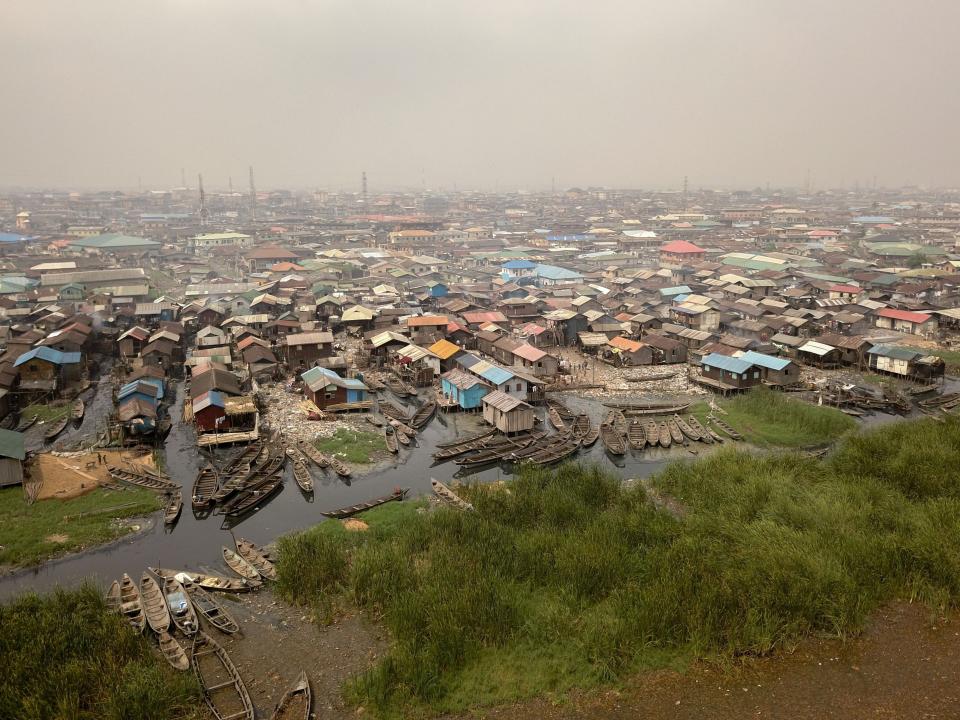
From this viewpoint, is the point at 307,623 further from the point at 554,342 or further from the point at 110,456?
the point at 554,342

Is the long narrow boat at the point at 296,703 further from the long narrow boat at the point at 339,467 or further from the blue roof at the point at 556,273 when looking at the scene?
the blue roof at the point at 556,273

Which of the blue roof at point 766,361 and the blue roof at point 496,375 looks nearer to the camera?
the blue roof at point 496,375

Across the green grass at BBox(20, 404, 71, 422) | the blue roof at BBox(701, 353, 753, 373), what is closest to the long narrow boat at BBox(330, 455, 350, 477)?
the green grass at BBox(20, 404, 71, 422)

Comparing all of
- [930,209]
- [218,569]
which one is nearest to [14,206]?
[218,569]

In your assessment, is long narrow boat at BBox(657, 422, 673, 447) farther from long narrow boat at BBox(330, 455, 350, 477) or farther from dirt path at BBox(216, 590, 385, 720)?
dirt path at BBox(216, 590, 385, 720)

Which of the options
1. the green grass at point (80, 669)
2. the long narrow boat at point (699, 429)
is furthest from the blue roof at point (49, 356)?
the long narrow boat at point (699, 429)

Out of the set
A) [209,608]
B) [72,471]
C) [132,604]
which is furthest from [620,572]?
[72,471]
